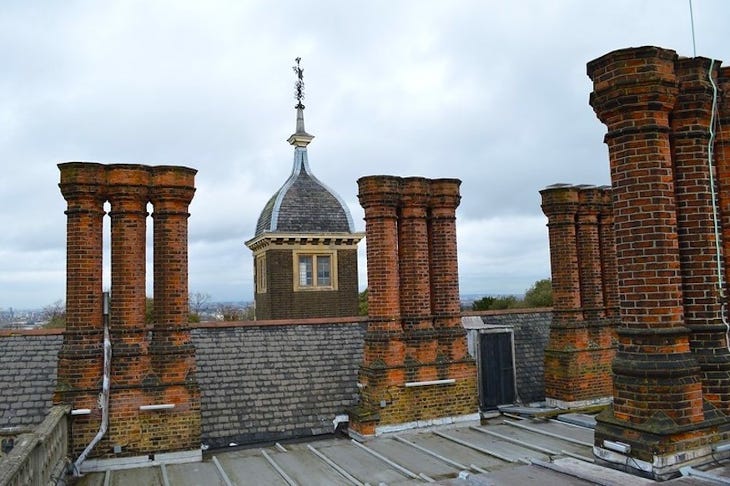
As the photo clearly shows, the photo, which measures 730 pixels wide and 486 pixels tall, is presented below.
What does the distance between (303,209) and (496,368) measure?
1130 cm

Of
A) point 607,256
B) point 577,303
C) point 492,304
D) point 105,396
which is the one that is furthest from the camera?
point 492,304

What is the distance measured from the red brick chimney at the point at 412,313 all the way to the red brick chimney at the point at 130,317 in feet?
10.4

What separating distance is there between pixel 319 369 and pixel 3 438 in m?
5.60

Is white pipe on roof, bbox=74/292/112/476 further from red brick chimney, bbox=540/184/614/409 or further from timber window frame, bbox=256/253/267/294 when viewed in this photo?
timber window frame, bbox=256/253/267/294

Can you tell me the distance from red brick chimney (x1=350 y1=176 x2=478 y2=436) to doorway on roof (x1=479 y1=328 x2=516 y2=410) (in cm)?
85

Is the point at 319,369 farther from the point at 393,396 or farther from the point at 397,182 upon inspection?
the point at 397,182

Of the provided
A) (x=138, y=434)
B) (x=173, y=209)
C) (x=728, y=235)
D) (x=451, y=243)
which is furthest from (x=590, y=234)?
(x=138, y=434)

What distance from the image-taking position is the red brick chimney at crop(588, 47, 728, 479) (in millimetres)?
5727

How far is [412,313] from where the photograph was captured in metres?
11.1

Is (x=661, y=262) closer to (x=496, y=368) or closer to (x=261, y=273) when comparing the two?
(x=496, y=368)

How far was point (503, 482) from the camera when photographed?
5484mm

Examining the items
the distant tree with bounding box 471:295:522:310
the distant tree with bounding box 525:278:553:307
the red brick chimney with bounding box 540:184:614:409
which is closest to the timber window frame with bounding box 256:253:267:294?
the red brick chimney with bounding box 540:184:614:409

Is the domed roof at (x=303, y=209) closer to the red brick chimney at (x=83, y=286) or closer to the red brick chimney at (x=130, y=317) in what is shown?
the red brick chimney at (x=130, y=317)

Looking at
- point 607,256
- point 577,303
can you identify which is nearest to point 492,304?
point 607,256
